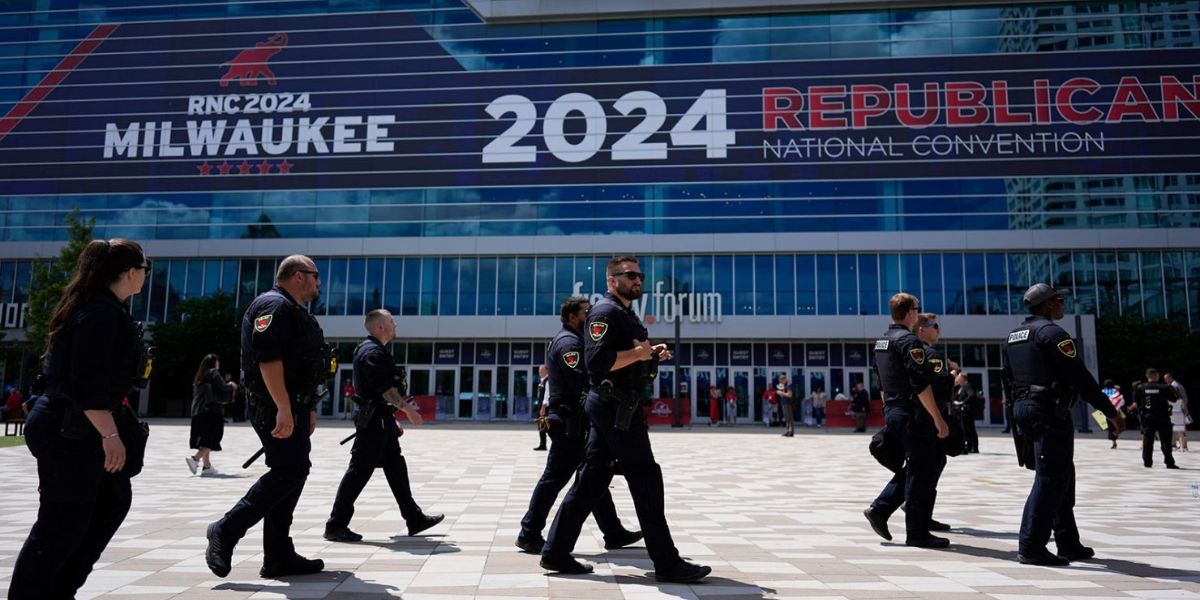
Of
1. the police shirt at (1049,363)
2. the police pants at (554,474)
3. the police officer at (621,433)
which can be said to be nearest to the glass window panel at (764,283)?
the police shirt at (1049,363)

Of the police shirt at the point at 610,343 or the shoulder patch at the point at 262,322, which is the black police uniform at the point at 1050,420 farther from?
the shoulder patch at the point at 262,322

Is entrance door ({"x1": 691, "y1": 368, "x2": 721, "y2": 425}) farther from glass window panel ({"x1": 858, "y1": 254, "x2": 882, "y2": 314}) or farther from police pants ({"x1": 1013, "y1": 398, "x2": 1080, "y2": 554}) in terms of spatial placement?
police pants ({"x1": 1013, "y1": 398, "x2": 1080, "y2": 554})

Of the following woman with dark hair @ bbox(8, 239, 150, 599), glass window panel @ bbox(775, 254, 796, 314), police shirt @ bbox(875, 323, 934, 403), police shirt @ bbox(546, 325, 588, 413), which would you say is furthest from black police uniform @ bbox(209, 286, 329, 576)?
glass window panel @ bbox(775, 254, 796, 314)

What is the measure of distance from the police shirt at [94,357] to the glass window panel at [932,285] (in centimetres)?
3329

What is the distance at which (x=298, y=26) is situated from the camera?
3919cm

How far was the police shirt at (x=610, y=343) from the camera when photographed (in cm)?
442

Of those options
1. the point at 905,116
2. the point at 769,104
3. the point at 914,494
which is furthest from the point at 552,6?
the point at 914,494

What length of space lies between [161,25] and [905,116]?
37.3m

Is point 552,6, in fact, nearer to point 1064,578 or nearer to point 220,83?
point 220,83

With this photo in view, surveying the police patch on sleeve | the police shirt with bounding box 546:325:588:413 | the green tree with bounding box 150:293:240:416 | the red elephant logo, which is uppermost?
the red elephant logo

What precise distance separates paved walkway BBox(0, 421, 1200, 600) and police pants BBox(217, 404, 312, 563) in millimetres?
247

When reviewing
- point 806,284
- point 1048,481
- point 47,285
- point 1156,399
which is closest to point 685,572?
point 1048,481

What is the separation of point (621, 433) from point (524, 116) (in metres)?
33.7

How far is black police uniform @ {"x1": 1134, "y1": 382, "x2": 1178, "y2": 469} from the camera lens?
12.7 meters
